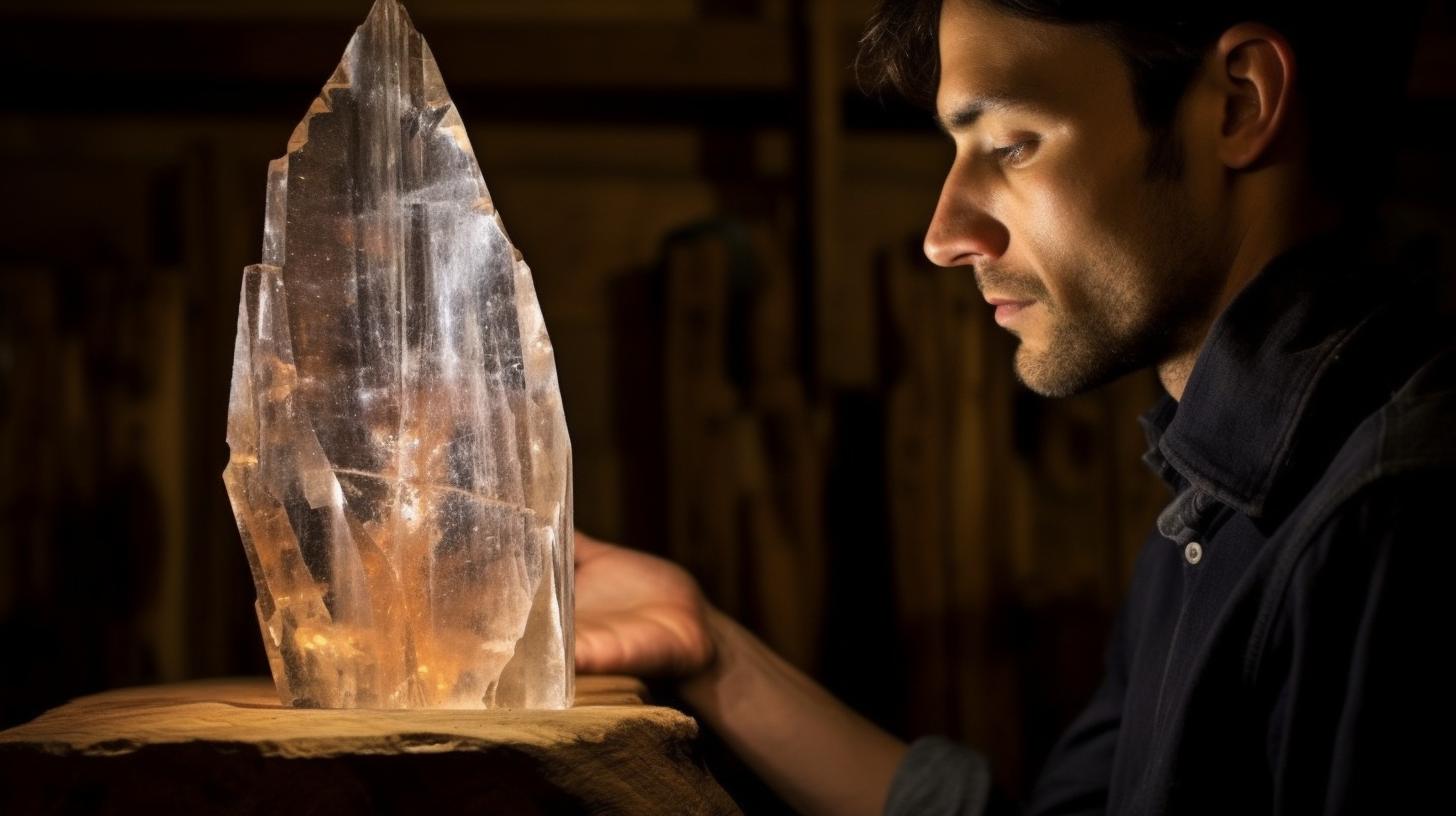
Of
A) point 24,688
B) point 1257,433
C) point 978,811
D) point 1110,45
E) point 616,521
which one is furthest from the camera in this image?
point 616,521

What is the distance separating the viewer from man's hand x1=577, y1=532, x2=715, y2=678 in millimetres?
1633

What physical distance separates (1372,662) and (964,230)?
24.5 inches

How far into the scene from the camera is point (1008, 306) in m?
1.50

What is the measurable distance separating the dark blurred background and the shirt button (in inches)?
64.8

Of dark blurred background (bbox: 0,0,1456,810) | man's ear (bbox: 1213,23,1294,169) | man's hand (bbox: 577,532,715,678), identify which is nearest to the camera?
man's ear (bbox: 1213,23,1294,169)

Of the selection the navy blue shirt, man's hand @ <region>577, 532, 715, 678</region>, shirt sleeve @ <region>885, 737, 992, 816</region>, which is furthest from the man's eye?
shirt sleeve @ <region>885, 737, 992, 816</region>

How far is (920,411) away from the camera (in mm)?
3016

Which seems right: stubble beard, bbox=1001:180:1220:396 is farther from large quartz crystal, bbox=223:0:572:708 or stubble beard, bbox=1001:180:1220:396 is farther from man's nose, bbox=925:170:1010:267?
large quartz crystal, bbox=223:0:572:708

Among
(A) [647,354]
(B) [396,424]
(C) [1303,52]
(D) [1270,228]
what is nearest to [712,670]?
(B) [396,424]

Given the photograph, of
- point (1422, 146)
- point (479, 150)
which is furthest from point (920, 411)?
point (1422, 146)

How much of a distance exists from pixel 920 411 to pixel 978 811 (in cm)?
137

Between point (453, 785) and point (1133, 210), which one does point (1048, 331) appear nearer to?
point (1133, 210)

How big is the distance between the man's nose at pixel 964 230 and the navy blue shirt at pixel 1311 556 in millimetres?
263

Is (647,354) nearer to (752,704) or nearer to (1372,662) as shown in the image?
(752,704)
